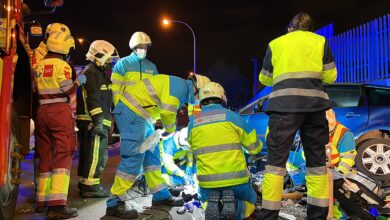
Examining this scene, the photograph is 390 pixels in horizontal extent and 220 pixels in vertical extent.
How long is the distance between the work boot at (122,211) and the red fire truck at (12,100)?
1014 mm

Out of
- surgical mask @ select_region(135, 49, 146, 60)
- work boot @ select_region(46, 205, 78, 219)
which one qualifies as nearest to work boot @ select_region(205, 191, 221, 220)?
work boot @ select_region(46, 205, 78, 219)

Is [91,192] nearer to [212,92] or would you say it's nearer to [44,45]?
[44,45]

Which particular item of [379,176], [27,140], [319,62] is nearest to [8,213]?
[27,140]

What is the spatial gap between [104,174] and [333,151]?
4.55 meters

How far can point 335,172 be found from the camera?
16.0 ft

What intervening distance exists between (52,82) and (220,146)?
2.20 meters

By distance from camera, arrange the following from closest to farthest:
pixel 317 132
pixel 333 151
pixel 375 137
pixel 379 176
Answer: pixel 317 132 < pixel 333 151 < pixel 379 176 < pixel 375 137

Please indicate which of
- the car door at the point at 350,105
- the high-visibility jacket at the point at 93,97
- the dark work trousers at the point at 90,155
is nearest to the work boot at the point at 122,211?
the dark work trousers at the point at 90,155

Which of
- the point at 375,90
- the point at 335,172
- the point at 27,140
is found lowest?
the point at 335,172

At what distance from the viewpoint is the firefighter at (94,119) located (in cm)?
619

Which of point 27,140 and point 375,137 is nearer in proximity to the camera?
point 27,140

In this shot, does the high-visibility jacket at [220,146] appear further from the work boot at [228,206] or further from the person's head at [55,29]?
the person's head at [55,29]

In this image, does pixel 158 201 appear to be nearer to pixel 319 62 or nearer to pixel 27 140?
pixel 27 140

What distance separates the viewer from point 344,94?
7586 mm
